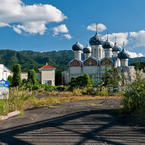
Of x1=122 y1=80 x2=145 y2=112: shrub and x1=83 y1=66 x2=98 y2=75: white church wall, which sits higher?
x1=83 y1=66 x2=98 y2=75: white church wall

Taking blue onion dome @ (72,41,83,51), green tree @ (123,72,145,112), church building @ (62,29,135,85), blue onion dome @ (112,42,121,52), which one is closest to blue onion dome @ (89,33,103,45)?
church building @ (62,29,135,85)

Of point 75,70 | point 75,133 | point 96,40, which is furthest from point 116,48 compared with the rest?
point 75,133

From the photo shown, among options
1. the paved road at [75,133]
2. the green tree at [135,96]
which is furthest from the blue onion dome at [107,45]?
the paved road at [75,133]

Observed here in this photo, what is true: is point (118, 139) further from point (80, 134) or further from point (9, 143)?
point (9, 143)

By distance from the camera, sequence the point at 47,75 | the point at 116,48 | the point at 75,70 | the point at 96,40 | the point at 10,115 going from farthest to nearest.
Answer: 1. the point at 116,48
2. the point at 96,40
3. the point at 47,75
4. the point at 75,70
5. the point at 10,115

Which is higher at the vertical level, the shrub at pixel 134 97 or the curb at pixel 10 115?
the shrub at pixel 134 97

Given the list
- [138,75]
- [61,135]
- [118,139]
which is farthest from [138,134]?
[138,75]

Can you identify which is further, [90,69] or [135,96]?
[90,69]

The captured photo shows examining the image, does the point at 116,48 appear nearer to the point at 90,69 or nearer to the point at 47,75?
the point at 90,69

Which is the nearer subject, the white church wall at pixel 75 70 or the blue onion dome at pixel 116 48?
the white church wall at pixel 75 70

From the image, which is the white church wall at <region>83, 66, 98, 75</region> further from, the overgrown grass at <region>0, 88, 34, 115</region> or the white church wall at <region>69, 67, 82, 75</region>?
the overgrown grass at <region>0, 88, 34, 115</region>

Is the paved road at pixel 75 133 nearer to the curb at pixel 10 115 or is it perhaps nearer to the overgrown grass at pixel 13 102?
the curb at pixel 10 115

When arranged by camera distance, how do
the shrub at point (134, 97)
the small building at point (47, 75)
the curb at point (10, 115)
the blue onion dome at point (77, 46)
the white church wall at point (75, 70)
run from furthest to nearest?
1. the blue onion dome at point (77, 46)
2. the small building at point (47, 75)
3. the white church wall at point (75, 70)
4. the shrub at point (134, 97)
5. the curb at point (10, 115)

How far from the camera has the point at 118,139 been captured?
13.5 feet
